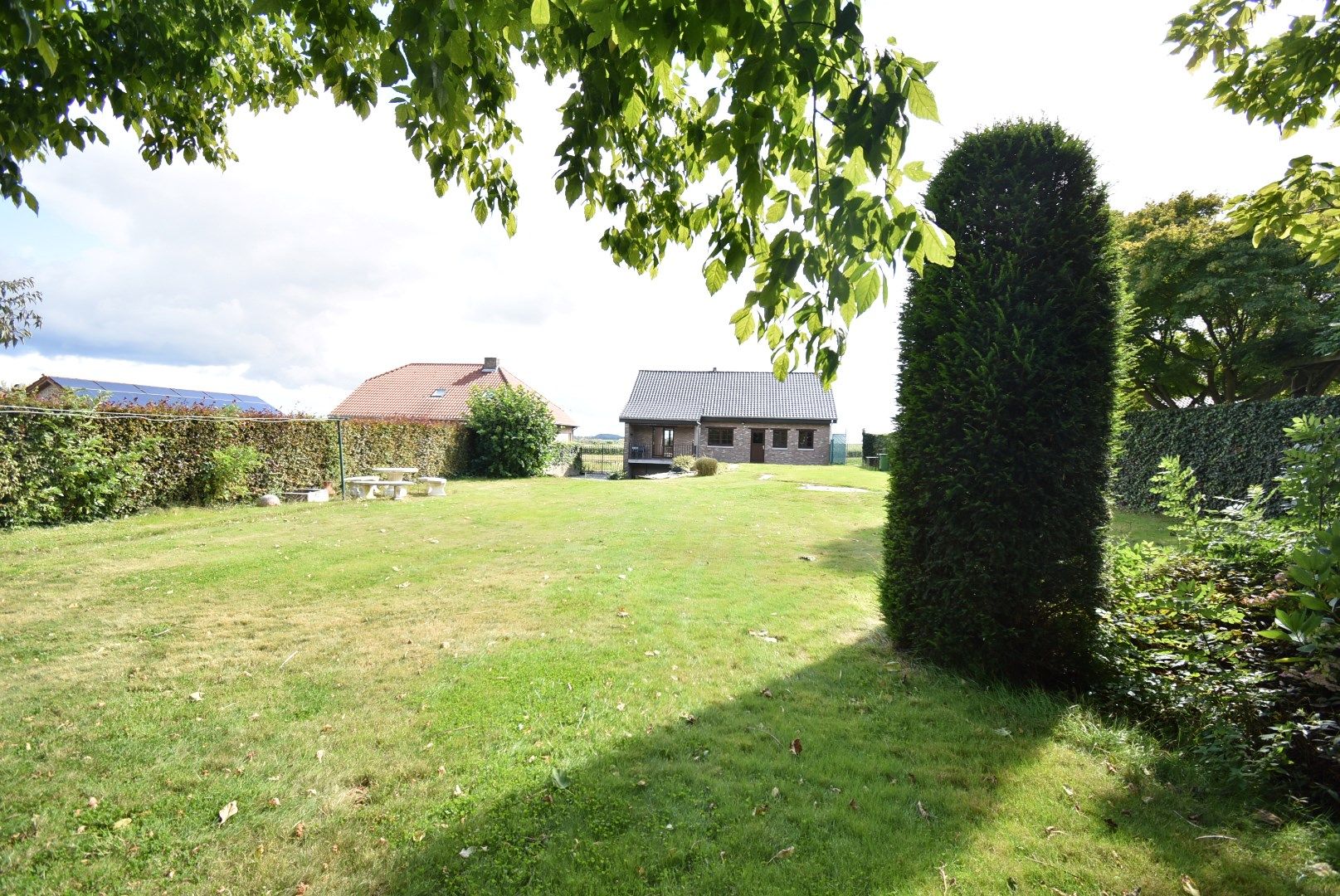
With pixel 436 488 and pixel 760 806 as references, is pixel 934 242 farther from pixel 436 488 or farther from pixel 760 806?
pixel 436 488

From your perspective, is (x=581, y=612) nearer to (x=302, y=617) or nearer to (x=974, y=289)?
(x=302, y=617)

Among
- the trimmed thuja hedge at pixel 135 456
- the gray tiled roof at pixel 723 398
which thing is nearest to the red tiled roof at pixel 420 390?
the gray tiled roof at pixel 723 398

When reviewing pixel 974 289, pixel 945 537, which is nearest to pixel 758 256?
pixel 974 289

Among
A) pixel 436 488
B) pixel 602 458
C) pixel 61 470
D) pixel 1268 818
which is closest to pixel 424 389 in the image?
pixel 602 458

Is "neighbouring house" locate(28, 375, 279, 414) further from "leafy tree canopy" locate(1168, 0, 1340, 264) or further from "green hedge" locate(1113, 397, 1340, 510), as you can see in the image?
"green hedge" locate(1113, 397, 1340, 510)

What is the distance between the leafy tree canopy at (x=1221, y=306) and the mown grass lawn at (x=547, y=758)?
50.4ft

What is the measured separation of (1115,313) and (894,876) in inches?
155

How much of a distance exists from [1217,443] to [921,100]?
48.4 ft

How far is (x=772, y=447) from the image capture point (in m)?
33.5

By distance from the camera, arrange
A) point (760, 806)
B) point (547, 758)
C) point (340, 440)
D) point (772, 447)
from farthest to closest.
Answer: point (772, 447)
point (340, 440)
point (547, 758)
point (760, 806)

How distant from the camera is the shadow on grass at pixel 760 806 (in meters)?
2.20

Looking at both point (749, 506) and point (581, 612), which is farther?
point (749, 506)

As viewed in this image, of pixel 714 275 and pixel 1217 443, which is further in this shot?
pixel 1217 443

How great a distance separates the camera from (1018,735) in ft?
10.8
